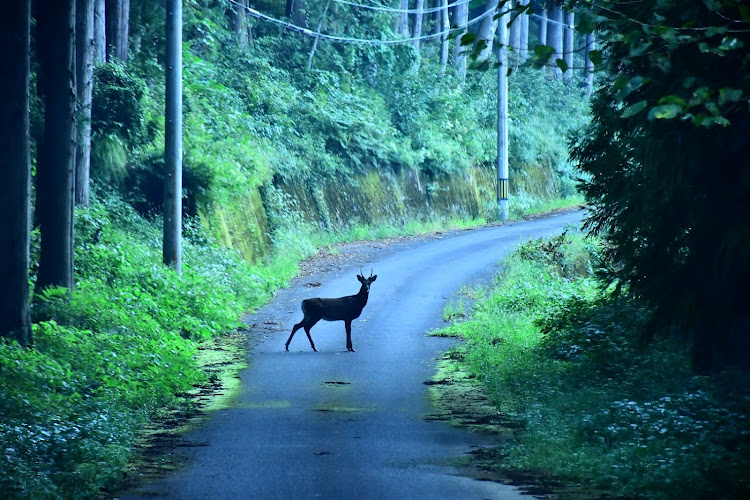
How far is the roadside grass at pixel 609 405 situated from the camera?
8.10 meters

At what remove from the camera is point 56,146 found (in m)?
15.9

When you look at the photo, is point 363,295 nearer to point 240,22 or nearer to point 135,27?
point 135,27

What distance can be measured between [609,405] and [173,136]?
11376 millimetres

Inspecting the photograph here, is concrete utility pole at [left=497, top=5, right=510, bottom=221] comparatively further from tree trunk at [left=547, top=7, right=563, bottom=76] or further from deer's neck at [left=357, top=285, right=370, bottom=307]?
tree trunk at [left=547, top=7, right=563, bottom=76]

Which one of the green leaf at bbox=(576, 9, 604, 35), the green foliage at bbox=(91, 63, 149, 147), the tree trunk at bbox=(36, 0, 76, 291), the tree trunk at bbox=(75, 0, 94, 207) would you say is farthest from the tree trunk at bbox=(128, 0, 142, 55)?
the green leaf at bbox=(576, 9, 604, 35)

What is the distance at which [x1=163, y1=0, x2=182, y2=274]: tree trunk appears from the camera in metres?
19.0

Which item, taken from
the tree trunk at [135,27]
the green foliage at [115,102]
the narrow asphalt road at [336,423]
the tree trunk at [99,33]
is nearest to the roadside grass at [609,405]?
the narrow asphalt road at [336,423]

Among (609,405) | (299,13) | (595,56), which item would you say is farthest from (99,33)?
(299,13)

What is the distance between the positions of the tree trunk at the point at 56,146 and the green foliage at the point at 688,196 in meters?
8.79

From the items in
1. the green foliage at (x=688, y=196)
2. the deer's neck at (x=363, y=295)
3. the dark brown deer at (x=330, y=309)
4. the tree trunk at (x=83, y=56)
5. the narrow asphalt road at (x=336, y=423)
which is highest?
the tree trunk at (x=83, y=56)

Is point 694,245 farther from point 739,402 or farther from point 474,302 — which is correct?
point 474,302

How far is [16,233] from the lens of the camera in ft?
45.4

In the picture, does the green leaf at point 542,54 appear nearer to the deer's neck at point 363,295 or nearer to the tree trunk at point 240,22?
the deer's neck at point 363,295

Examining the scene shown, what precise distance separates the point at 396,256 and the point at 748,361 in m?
19.1
